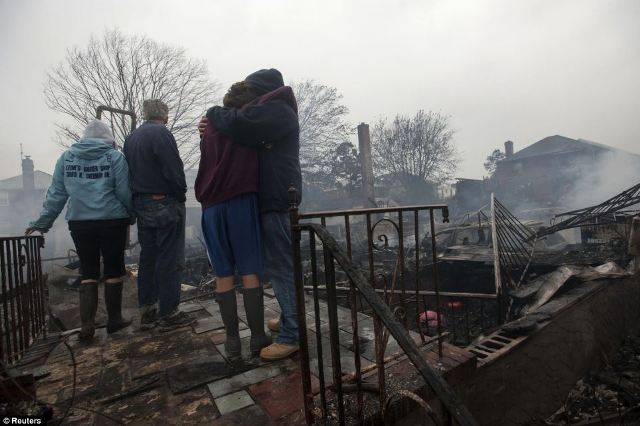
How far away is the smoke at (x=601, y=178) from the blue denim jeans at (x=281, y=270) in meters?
30.9

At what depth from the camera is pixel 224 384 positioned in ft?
6.76

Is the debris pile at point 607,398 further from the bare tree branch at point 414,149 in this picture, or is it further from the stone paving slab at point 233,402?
the bare tree branch at point 414,149

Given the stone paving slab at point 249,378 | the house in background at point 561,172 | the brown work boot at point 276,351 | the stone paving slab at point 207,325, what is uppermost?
the house in background at point 561,172

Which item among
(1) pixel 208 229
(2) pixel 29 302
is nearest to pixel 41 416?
(1) pixel 208 229

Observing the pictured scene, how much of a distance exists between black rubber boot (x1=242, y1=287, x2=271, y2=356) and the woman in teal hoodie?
4.92 feet

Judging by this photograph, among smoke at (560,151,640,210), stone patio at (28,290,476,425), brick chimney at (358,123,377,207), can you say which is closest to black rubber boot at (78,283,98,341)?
stone patio at (28,290,476,425)

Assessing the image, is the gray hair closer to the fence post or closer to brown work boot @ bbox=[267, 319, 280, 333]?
brown work boot @ bbox=[267, 319, 280, 333]

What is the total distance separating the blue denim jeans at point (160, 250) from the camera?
120 inches

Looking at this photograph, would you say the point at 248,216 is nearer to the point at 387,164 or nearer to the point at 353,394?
the point at 353,394

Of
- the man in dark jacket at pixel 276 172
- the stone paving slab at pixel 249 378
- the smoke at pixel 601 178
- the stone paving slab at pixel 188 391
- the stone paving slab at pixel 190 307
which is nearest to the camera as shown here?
the stone paving slab at pixel 188 391

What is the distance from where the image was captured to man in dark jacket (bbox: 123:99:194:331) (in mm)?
3020

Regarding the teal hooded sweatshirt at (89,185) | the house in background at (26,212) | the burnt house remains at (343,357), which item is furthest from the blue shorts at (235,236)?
the house in background at (26,212)

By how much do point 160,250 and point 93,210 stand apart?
0.66m

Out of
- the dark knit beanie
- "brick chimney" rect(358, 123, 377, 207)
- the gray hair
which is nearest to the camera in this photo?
the dark knit beanie
